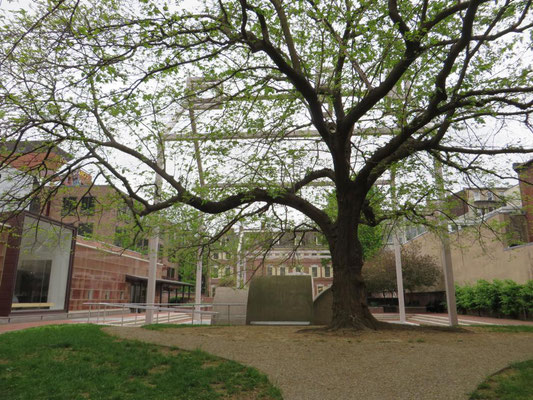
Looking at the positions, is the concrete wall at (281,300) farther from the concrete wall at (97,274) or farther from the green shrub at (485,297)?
the green shrub at (485,297)

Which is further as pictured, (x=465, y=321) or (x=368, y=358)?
(x=465, y=321)

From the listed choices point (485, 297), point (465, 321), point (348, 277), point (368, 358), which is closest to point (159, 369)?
point (368, 358)

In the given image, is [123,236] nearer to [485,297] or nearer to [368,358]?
[368,358]

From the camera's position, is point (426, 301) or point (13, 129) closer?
point (13, 129)

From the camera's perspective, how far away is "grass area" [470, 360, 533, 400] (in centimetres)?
464

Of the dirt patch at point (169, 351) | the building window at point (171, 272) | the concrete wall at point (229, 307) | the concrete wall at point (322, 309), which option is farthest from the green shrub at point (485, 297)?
the building window at point (171, 272)

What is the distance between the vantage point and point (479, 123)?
31.8ft

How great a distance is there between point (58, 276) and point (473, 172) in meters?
20.1

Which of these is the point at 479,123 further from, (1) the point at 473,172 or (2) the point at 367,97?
(2) the point at 367,97

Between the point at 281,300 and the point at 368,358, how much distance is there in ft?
28.4

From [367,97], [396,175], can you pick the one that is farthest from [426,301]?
[367,97]

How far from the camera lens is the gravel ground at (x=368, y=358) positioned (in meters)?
4.98

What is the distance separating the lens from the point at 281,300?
582 inches


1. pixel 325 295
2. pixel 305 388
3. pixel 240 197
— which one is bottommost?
pixel 305 388
